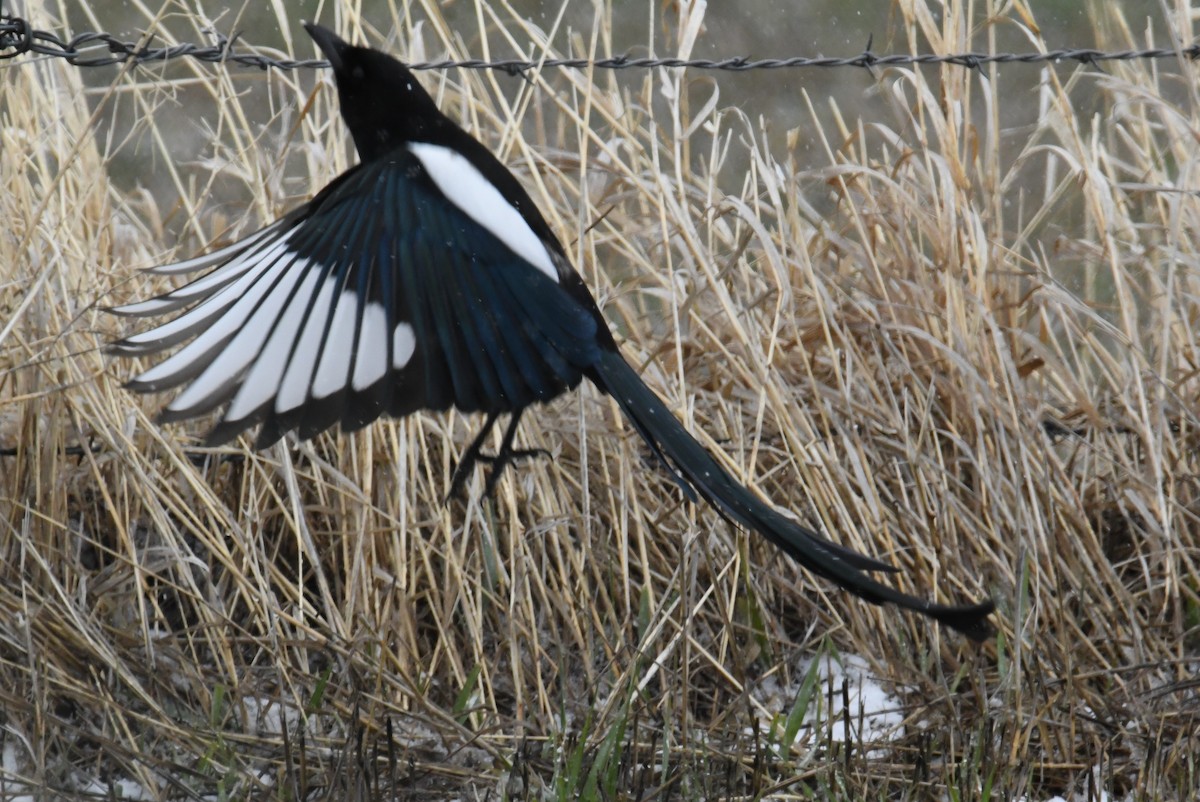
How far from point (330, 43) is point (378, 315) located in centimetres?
45

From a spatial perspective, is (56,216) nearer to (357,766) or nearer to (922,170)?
(357,766)

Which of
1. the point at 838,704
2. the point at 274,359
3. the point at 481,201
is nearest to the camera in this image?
Answer: the point at 274,359

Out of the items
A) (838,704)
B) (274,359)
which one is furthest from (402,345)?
(838,704)

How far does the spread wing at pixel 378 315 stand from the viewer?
145 centimetres

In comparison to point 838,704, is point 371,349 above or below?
above

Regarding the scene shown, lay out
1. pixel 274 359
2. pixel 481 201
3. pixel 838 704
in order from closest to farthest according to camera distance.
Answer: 1. pixel 274 359
2. pixel 481 201
3. pixel 838 704

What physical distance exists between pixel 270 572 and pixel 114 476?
1.03 feet

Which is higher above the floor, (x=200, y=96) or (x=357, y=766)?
(x=200, y=96)

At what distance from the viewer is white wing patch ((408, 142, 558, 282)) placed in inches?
63.9

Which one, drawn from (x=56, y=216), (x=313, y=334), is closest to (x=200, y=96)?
(x=56, y=216)

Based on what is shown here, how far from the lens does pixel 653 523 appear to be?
6.91 ft

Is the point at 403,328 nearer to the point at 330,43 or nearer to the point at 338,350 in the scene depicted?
the point at 338,350

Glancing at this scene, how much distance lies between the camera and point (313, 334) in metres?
1.52

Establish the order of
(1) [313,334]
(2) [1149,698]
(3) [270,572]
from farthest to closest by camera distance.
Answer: (3) [270,572]
(2) [1149,698]
(1) [313,334]
